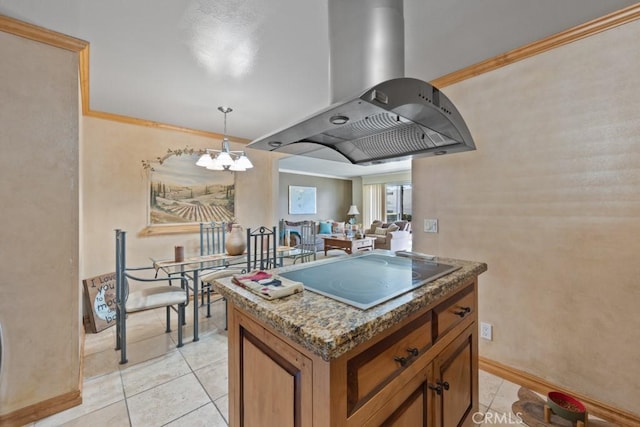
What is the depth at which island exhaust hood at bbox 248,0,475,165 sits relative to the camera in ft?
3.27

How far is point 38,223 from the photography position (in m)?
1.58

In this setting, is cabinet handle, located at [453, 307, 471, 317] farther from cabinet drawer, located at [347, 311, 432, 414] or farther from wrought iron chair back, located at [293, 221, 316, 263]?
wrought iron chair back, located at [293, 221, 316, 263]

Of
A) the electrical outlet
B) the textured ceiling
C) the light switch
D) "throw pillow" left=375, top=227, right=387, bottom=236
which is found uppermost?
the textured ceiling

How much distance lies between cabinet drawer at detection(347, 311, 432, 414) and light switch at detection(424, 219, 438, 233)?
1.40 m

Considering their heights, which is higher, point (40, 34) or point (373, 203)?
point (40, 34)

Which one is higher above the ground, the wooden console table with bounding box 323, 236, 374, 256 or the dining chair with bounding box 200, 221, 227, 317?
the dining chair with bounding box 200, 221, 227, 317

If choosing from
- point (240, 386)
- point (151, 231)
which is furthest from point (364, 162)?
point (151, 231)

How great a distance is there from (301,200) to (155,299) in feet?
23.0

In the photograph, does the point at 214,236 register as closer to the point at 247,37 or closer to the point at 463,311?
the point at 247,37

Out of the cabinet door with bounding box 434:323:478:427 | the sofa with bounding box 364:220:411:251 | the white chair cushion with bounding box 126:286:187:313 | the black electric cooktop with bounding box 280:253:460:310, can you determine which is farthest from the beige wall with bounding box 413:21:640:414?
the sofa with bounding box 364:220:411:251

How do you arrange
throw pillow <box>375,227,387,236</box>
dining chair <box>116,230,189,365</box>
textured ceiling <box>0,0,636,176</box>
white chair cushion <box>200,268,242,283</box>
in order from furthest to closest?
1. throw pillow <box>375,227,387,236</box>
2. white chair cushion <box>200,268,242,283</box>
3. dining chair <box>116,230,189,365</box>
4. textured ceiling <box>0,0,636,176</box>

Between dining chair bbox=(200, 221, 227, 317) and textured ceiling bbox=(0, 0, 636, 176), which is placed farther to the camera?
dining chair bbox=(200, 221, 227, 317)

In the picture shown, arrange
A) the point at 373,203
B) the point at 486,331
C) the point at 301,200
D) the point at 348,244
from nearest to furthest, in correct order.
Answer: the point at 486,331 → the point at 348,244 → the point at 301,200 → the point at 373,203

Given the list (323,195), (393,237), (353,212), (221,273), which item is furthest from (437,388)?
(323,195)
